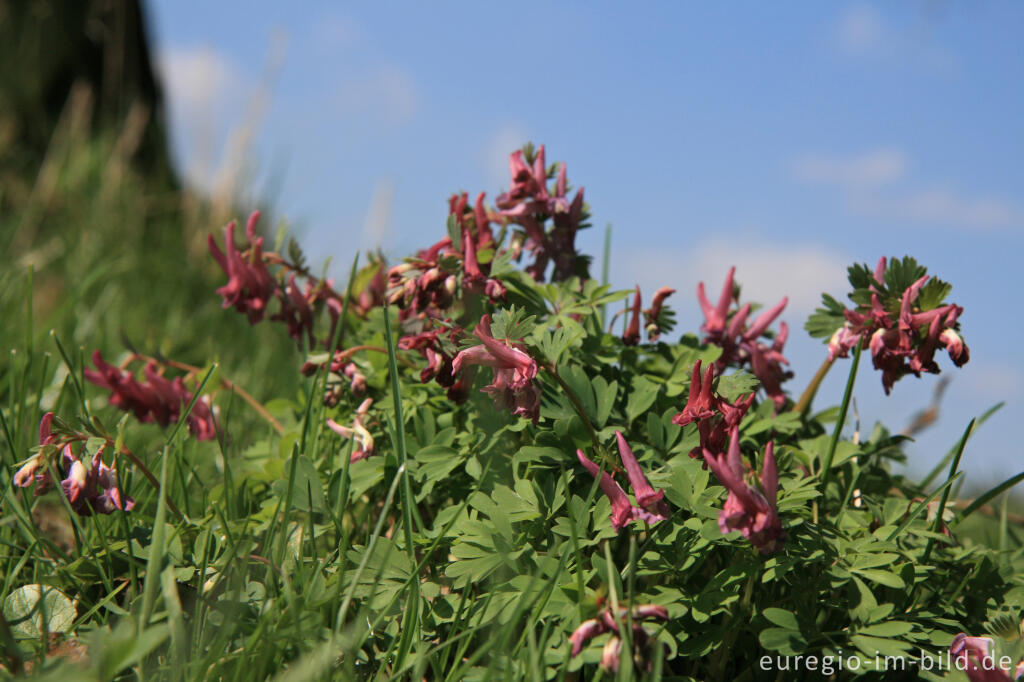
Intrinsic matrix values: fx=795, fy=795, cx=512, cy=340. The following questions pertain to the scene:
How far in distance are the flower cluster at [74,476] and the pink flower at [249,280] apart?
0.68 meters

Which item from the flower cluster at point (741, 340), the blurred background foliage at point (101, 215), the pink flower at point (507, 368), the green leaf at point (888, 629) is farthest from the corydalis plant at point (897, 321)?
the blurred background foliage at point (101, 215)

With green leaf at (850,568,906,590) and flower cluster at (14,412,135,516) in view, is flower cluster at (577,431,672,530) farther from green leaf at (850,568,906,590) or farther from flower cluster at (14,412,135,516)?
flower cluster at (14,412,135,516)

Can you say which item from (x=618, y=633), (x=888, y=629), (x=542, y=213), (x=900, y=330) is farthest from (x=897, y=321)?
(x=618, y=633)

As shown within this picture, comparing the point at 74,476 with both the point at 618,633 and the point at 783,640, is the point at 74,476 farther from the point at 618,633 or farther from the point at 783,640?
the point at 783,640

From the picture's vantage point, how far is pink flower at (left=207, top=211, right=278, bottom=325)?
2.36 m

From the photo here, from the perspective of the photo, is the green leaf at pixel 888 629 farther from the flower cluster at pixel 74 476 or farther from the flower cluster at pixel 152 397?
the flower cluster at pixel 152 397

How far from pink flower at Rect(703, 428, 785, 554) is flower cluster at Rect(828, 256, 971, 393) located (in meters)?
0.58

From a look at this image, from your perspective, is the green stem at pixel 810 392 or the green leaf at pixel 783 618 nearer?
the green leaf at pixel 783 618

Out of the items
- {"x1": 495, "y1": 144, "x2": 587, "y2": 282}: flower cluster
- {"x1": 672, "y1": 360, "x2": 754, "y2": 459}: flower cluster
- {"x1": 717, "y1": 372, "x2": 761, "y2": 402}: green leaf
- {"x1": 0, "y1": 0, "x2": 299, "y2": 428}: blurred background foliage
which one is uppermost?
{"x1": 0, "y1": 0, "x2": 299, "y2": 428}: blurred background foliage

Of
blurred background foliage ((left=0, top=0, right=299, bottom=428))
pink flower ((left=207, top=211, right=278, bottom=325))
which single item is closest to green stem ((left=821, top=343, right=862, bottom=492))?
pink flower ((left=207, top=211, right=278, bottom=325))

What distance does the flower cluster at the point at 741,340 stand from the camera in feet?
7.44

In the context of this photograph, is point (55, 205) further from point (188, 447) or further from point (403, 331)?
point (403, 331)

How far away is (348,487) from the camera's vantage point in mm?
1914

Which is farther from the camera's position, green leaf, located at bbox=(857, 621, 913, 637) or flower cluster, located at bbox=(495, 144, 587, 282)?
flower cluster, located at bbox=(495, 144, 587, 282)
